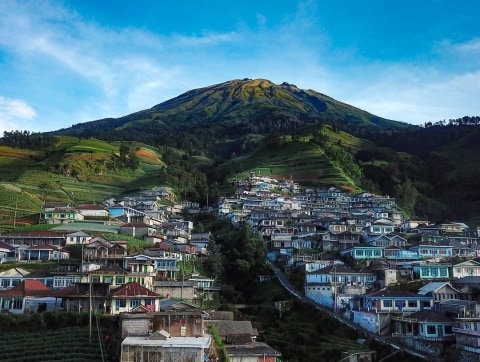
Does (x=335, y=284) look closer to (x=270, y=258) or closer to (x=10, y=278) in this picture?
(x=270, y=258)

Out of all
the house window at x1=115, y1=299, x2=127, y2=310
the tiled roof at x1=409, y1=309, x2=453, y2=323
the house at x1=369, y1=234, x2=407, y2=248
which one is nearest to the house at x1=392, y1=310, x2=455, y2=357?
the tiled roof at x1=409, y1=309, x2=453, y2=323

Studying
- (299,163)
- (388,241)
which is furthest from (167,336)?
(299,163)

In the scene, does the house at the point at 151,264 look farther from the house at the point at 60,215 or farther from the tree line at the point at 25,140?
the tree line at the point at 25,140

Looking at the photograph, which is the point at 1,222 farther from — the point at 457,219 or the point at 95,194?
the point at 457,219

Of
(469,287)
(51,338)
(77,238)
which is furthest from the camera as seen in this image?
(77,238)

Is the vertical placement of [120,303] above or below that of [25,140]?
below

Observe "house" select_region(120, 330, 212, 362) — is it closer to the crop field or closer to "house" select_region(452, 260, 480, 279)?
the crop field
